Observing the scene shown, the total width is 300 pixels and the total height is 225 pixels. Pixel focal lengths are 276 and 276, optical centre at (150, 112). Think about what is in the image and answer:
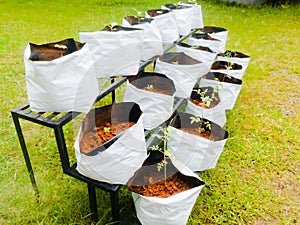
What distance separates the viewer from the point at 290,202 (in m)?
1.44

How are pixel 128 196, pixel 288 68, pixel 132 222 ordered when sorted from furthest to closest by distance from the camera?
pixel 288 68
pixel 128 196
pixel 132 222

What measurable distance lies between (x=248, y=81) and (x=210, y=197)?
1528 mm

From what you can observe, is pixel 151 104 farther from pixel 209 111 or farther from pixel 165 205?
pixel 165 205

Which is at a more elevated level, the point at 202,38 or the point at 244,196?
the point at 202,38

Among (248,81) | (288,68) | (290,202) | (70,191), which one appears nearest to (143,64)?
(70,191)

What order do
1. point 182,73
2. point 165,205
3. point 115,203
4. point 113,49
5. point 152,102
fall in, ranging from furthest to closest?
point 182,73
point 152,102
point 113,49
point 115,203
point 165,205

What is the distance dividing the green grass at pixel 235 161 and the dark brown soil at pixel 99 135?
37cm

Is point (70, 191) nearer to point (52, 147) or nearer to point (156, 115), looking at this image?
point (52, 147)

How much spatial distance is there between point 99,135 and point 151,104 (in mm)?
353

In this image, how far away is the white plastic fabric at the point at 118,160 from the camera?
1011 millimetres

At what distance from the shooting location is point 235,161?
66.1 inches

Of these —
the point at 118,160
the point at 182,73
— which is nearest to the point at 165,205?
the point at 118,160

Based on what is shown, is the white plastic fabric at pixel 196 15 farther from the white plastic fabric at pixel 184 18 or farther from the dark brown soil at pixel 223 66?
the dark brown soil at pixel 223 66

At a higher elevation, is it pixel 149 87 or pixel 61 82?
pixel 61 82
